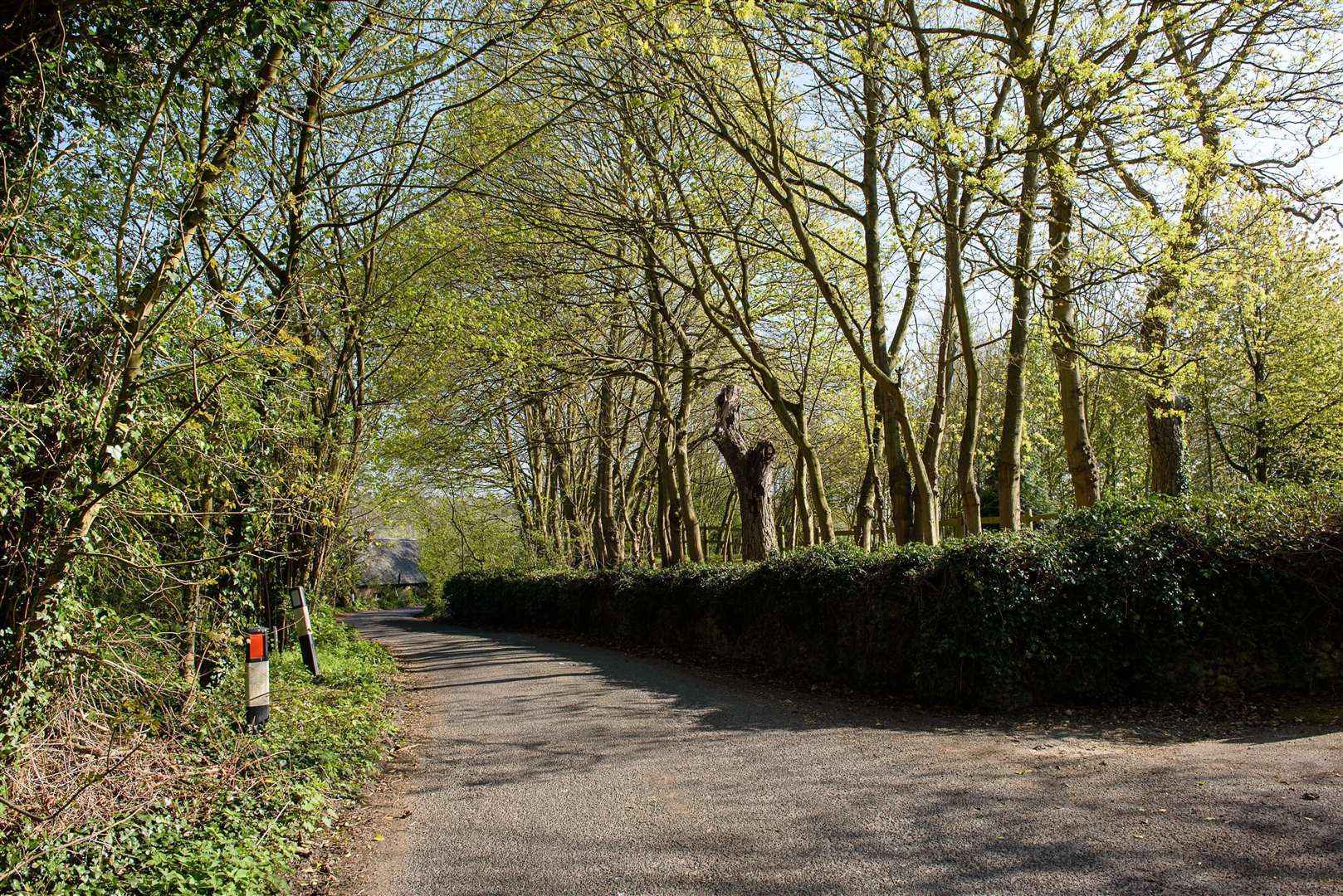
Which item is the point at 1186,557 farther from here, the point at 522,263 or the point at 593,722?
the point at 522,263

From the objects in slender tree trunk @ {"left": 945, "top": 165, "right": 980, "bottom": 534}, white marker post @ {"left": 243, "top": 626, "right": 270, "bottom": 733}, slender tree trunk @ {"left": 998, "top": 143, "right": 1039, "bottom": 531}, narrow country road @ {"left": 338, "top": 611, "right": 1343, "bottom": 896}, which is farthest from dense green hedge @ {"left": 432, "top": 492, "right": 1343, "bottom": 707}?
white marker post @ {"left": 243, "top": 626, "right": 270, "bottom": 733}

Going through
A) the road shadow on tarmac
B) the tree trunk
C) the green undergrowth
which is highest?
the tree trunk

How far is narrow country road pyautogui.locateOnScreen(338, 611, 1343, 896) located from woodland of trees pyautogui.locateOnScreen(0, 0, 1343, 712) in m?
2.47

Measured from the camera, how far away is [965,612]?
26.8 ft

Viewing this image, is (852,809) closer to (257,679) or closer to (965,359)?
(257,679)

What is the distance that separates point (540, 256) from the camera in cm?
1491

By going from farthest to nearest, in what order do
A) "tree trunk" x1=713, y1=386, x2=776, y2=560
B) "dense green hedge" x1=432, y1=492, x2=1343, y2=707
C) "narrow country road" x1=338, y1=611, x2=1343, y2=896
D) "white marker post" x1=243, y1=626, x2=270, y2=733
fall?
"tree trunk" x1=713, y1=386, x2=776, y2=560 < "dense green hedge" x1=432, y1=492, x2=1343, y2=707 < "white marker post" x1=243, y1=626, x2=270, y2=733 < "narrow country road" x1=338, y1=611, x2=1343, y2=896

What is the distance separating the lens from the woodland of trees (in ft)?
16.3

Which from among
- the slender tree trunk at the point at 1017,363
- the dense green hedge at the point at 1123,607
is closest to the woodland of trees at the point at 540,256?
the slender tree trunk at the point at 1017,363

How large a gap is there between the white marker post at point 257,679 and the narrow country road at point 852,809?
1297mm

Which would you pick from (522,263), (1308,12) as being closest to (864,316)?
(522,263)

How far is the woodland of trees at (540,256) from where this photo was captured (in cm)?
497

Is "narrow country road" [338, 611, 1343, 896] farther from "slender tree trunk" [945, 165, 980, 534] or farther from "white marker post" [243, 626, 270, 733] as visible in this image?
"slender tree trunk" [945, 165, 980, 534]

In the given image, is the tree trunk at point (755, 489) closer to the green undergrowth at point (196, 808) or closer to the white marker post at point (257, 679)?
the green undergrowth at point (196, 808)
